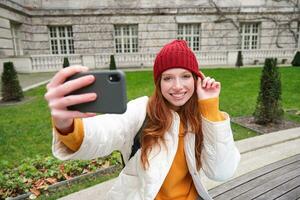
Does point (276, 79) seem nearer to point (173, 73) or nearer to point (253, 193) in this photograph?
point (253, 193)

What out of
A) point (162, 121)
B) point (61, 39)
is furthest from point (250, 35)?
point (162, 121)

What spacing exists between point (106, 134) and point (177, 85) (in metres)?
0.54

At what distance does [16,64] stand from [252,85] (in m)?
14.8

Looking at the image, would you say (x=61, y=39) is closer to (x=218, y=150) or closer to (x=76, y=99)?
(x=218, y=150)

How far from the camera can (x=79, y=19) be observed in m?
21.8

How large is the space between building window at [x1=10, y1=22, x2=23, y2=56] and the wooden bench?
20.2 m

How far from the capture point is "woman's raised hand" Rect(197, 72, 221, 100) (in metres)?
1.65

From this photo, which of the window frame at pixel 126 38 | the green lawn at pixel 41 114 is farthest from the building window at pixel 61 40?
the green lawn at pixel 41 114

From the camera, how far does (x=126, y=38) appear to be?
23.0m

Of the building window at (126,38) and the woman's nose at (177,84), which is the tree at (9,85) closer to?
the woman's nose at (177,84)

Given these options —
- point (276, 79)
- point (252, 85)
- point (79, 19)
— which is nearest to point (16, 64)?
point (79, 19)

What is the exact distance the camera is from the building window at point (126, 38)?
75.0 feet

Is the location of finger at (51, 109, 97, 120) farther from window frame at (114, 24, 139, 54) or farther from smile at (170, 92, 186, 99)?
window frame at (114, 24, 139, 54)

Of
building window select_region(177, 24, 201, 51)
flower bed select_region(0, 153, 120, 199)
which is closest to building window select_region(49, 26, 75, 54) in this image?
building window select_region(177, 24, 201, 51)
